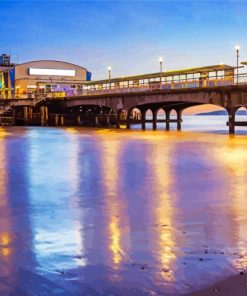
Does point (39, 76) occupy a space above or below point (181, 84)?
above

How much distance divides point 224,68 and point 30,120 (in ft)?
110

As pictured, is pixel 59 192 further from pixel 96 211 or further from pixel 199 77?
pixel 199 77

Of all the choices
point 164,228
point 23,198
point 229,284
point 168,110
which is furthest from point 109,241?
point 168,110

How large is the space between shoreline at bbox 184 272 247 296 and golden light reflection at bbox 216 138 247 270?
0.49 meters

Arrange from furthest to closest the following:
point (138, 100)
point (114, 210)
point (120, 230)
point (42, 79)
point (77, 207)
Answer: point (42, 79) < point (138, 100) < point (77, 207) < point (114, 210) < point (120, 230)

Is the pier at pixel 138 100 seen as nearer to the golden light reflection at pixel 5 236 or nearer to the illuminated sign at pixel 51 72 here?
the illuminated sign at pixel 51 72

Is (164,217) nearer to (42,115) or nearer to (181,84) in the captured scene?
(181,84)

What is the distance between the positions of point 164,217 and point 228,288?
4.25m

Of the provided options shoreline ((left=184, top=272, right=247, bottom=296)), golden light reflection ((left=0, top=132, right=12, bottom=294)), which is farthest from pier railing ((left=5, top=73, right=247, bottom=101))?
shoreline ((left=184, top=272, right=247, bottom=296))

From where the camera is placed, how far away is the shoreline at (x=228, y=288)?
6.07 m

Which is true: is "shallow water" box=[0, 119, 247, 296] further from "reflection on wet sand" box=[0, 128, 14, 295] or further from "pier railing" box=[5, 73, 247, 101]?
"pier railing" box=[5, 73, 247, 101]

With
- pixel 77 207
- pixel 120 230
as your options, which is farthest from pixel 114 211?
pixel 120 230

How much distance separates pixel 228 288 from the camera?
6.24 m

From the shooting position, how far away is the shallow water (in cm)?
668
